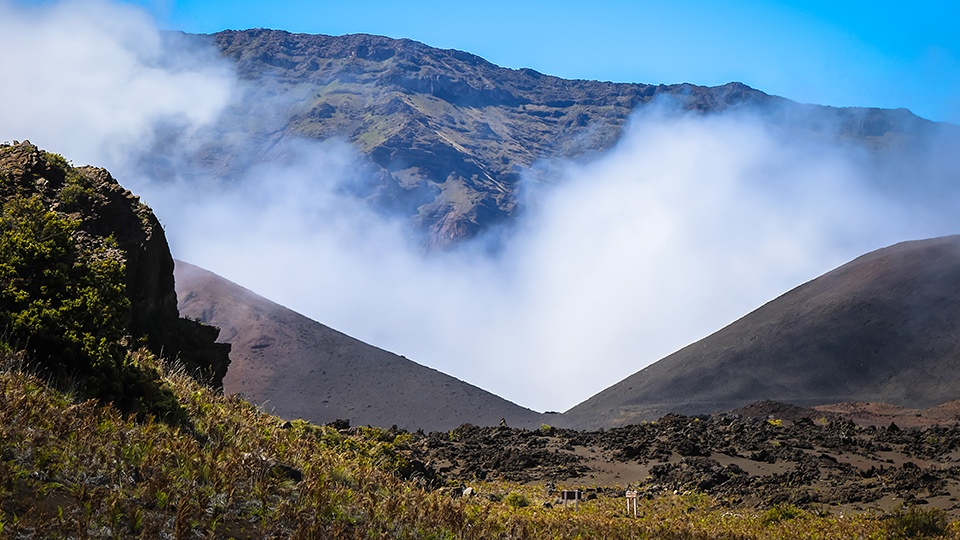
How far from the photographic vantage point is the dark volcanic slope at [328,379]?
6569 centimetres

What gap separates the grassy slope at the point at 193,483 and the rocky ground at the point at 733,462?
6.37 meters

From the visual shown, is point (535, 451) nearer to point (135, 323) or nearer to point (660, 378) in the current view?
point (135, 323)

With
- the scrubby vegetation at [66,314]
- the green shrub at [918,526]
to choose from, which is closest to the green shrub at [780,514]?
the green shrub at [918,526]

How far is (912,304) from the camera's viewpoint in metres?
80.7

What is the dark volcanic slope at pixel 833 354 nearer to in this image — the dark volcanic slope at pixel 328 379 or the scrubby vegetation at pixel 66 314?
the dark volcanic slope at pixel 328 379

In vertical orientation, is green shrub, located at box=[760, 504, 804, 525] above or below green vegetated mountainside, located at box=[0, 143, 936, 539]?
above

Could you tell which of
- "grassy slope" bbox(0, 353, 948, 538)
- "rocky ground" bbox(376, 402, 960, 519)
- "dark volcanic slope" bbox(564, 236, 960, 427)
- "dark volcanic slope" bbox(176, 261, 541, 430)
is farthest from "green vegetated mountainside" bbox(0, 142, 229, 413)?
"dark volcanic slope" bbox(564, 236, 960, 427)

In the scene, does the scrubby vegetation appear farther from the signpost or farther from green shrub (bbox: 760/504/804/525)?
green shrub (bbox: 760/504/804/525)

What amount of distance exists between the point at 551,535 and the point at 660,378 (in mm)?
70808

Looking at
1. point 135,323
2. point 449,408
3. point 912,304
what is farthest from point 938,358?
point 135,323

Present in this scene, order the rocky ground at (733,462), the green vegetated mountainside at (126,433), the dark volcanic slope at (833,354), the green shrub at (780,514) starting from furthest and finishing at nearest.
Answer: the dark volcanic slope at (833,354) → the rocky ground at (733,462) → the green shrub at (780,514) → the green vegetated mountainside at (126,433)

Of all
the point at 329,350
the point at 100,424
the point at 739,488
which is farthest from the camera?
the point at 329,350

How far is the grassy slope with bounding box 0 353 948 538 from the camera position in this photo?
7.61 meters

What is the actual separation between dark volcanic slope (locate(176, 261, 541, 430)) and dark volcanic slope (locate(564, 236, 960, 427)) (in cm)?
853
